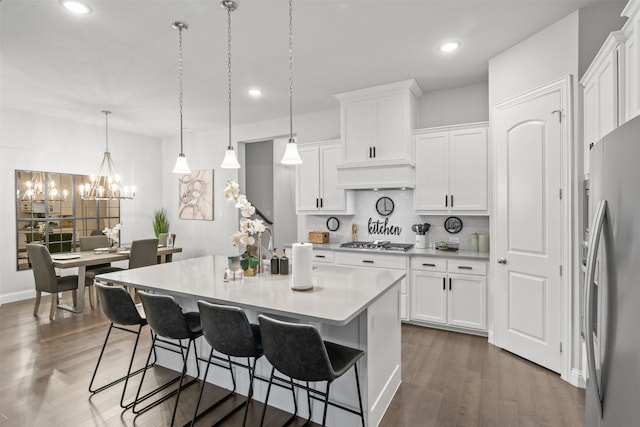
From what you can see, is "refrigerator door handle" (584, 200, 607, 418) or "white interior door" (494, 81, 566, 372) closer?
"refrigerator door handle" (584, 200, 607, 418)

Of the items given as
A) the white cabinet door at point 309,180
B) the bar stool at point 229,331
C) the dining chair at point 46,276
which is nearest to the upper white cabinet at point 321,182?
the white cabinet door at point 309,180

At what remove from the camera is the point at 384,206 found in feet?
15.4

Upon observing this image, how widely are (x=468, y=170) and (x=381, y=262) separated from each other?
55.7 inches

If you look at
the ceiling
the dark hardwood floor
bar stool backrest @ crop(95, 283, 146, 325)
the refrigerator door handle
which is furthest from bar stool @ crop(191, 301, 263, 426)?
the ceiling

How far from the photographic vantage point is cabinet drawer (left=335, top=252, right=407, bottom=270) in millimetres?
3971

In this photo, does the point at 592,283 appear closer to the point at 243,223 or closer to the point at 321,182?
the point at 243,223

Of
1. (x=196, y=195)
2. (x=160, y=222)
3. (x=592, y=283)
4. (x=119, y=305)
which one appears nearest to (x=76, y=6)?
(x=119, y=305)

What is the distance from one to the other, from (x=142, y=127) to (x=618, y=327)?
22.2 feet

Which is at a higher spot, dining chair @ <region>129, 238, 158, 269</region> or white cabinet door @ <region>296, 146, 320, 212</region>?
white cabinet door @ <region>296, 146, 320, 212</region>

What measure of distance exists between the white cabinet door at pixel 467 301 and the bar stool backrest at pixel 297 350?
97.5 inches

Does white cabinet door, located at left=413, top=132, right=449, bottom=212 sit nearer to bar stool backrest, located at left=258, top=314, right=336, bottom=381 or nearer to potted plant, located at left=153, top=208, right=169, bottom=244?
bar stool backrest, located at left=258, top=314, right=336, bottom=381

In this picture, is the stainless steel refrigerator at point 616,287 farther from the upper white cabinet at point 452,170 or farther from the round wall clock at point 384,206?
the round wall clock at point 384,206

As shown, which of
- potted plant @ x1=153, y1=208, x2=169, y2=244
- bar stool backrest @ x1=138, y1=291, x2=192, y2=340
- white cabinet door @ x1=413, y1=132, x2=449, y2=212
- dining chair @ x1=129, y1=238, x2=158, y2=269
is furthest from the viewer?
potted plant @ x1=153, y1=208, x2=169, y2=244

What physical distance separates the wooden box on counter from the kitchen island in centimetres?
207
